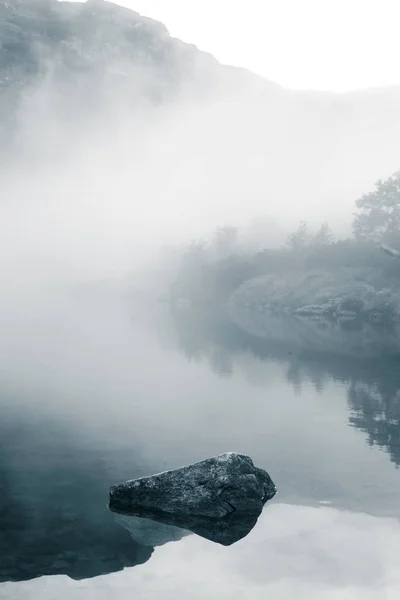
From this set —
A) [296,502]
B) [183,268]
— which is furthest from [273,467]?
[183,268]

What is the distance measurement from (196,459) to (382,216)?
13128 cm

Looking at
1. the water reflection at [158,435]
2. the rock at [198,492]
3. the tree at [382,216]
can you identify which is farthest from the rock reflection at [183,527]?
the tree at [382,216]

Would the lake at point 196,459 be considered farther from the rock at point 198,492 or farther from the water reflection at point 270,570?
the rock at point 198,492

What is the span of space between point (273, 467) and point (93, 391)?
22867mm

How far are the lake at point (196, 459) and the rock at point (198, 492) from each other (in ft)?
3.25

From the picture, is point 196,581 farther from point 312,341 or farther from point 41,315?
point 41,315

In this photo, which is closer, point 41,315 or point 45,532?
point 45,532

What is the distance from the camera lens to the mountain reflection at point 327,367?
41719mm

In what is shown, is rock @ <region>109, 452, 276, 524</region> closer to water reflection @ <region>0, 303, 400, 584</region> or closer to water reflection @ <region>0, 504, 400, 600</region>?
water reflection @ <region>0, 303, 400, 584</region>

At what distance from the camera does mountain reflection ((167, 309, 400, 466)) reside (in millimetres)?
41719

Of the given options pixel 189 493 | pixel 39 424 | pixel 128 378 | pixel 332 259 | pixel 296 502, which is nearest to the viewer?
pixel 189 493

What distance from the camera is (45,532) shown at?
864 inches

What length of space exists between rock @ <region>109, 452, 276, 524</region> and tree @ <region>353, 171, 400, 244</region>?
132m

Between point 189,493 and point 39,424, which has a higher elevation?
point 189,493
